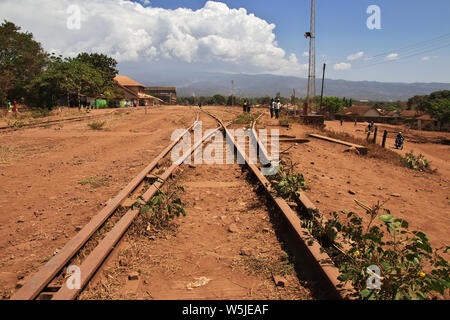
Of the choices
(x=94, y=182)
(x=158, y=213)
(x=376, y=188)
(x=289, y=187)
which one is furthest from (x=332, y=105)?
(x=158, y=213)

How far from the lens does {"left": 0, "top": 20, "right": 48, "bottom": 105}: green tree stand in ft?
127

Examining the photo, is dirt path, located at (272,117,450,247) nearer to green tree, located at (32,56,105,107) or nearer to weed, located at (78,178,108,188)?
weed, located at (78,178,108,188)

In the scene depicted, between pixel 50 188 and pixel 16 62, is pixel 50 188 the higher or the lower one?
the lower one

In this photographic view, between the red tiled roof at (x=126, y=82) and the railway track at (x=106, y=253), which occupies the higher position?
the red tiled roof at (x=126, y=82)

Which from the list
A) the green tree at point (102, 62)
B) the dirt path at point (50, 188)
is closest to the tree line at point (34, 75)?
the green tree at point (102, 62)

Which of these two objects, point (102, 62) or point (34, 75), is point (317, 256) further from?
point (102, 62)

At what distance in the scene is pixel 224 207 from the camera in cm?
408

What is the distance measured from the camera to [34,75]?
4100 cm

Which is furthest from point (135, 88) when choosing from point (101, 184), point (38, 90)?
point (101, 184)

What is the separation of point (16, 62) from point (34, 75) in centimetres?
265

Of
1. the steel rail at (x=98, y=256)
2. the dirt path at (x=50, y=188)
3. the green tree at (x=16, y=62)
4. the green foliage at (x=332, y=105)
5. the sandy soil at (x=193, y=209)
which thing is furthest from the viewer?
the green foliage at (x=332, y=105)

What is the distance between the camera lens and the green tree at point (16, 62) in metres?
38.8

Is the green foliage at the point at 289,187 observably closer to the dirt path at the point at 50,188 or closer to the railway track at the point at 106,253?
the railway track at the point at 106,253
